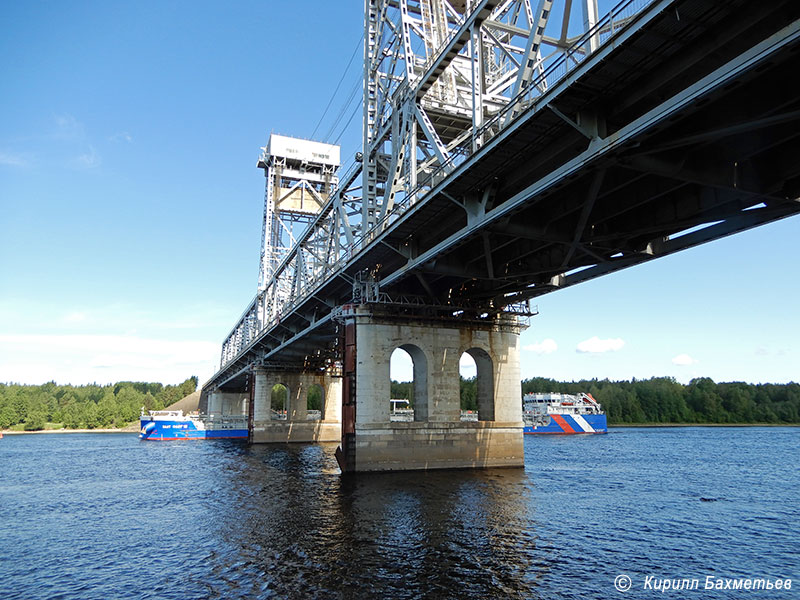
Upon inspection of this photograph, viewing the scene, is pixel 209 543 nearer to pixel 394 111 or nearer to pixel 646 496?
pixel 646 496

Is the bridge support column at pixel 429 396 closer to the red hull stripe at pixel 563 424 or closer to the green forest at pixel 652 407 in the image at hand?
the red hull stripe at pixel 563 424

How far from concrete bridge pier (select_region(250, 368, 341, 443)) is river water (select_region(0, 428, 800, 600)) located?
38.1 meters

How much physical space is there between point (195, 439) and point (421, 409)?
73.3m

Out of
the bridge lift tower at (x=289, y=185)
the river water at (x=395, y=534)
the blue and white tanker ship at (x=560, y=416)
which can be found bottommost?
the river water at (x=395, y=534)

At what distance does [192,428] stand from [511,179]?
91.9 meters

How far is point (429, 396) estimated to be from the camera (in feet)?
128

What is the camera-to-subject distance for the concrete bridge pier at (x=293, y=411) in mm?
79438

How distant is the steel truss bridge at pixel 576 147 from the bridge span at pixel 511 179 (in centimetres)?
7

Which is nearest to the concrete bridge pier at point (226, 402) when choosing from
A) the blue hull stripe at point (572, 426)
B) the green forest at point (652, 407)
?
the green forest at point (652, 407)

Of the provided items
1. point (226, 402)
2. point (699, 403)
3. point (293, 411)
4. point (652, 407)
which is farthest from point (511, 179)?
point (699, 403)

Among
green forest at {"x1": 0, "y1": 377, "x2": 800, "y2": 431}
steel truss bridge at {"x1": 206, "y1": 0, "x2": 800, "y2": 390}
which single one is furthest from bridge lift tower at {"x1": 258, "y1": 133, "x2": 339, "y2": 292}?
green forest at {"x1": 0, "y1": 377, "x2": 800, "y2": 431}

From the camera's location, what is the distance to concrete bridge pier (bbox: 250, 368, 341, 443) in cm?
7944

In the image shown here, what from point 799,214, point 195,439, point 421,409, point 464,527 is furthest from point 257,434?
point 799,214

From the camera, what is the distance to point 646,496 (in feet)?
103
